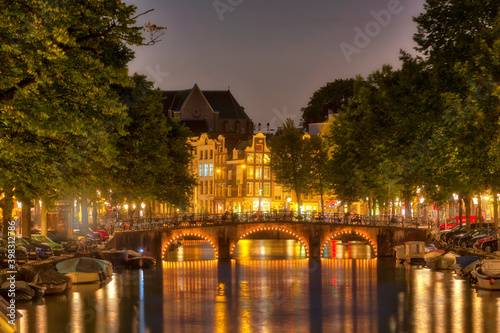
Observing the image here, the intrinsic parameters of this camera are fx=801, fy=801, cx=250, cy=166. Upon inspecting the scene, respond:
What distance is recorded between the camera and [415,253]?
79.9 meters

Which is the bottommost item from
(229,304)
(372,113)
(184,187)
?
(229,304)

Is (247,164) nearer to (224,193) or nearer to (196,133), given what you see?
(224,193)

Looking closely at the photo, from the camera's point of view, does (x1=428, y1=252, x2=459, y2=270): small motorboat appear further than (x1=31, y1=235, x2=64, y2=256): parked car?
Yes

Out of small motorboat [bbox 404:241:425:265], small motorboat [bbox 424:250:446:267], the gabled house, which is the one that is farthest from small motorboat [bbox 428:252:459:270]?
the gabled house

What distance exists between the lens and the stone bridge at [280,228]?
88.5 m

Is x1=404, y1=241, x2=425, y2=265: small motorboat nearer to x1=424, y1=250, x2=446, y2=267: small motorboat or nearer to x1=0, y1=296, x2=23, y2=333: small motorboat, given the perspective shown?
x1=424, y1=250, x2=446, y2=267: small motorboat

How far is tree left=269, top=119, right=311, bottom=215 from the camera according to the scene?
119 m

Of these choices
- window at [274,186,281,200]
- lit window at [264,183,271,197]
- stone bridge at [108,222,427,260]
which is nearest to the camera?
stone bridge at [108,222,427,260]

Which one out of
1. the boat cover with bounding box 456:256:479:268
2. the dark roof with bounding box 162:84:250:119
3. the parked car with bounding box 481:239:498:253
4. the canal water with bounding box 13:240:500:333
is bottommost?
the canal water with bounding box 13:240:500:333

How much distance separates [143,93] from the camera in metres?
60.2

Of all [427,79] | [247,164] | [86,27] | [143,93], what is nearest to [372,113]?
[427,79]

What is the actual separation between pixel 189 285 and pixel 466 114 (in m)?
26.9

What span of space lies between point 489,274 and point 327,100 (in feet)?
285

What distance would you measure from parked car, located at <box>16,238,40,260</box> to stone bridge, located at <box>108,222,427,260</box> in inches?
987
